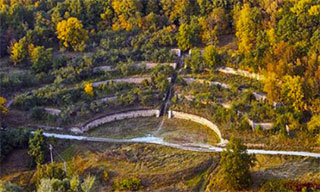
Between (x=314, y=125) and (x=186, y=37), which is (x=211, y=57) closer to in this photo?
(x=186, y=37)

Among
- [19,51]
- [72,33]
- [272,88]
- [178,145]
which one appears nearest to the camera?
[178,145]

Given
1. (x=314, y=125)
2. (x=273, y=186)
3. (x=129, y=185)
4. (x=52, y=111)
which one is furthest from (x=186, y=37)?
(x=273, y=186)

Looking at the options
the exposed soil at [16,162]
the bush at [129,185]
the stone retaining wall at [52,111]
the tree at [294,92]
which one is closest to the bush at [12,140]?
the exposed soil at [16,162]

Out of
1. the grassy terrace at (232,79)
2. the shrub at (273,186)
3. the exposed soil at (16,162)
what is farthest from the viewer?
the grassy terrace at (232,79)

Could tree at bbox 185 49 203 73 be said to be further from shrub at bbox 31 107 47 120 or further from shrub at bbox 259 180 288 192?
shrub at bbox 259 180 288 192

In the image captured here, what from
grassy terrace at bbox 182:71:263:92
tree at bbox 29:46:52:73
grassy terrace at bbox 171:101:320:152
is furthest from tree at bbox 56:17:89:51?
grassy terrace at bbox 171:101:320:152

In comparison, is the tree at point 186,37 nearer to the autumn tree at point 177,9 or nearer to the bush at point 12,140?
the autumn tree at point 177,9
